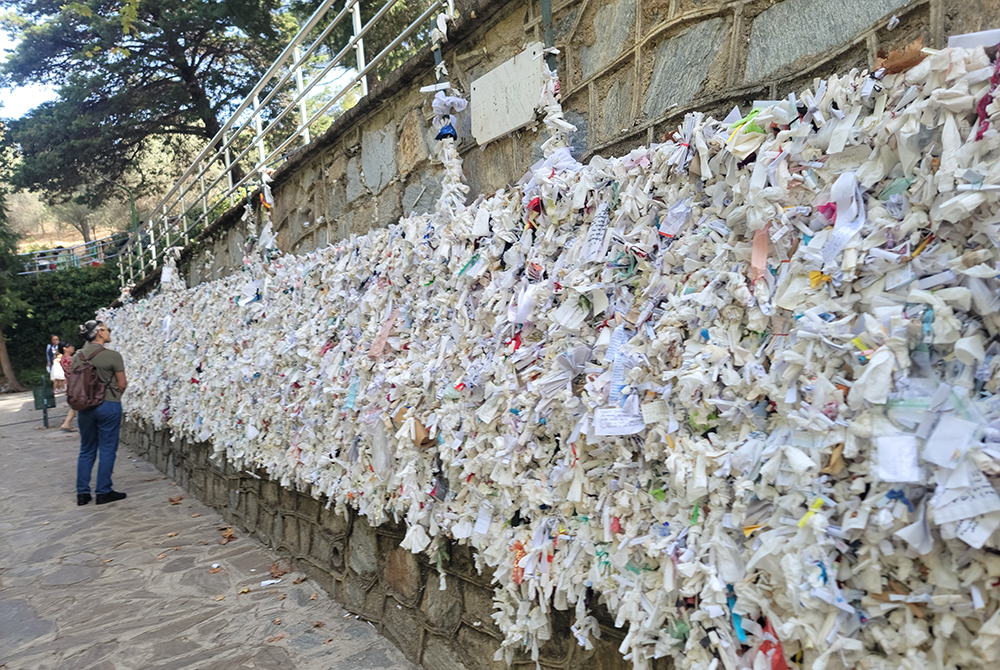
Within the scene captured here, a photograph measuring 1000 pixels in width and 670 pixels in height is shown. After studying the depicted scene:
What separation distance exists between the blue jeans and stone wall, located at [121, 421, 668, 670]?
1.93 m

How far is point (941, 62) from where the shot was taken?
1.23 m

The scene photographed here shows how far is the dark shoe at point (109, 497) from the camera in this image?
6.52 metres

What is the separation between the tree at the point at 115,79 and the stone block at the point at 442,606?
13985 mm

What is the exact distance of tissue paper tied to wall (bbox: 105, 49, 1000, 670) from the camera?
116cm

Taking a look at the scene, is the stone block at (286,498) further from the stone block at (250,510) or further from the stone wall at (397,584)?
the stone block at (250,510)

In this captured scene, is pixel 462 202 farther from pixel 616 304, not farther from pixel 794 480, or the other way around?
pixel 794 480

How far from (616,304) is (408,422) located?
1262 mm

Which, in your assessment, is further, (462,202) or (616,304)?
(462,202)

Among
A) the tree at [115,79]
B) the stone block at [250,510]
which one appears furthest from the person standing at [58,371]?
the stone block at [250,510]

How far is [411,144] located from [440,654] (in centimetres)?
254

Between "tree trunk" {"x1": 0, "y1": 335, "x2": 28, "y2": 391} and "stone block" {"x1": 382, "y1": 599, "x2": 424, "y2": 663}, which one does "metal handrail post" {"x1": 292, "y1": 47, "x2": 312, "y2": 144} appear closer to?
"stone block" {"x1": 382, "y1": 599, "x2": 424, "y2": 663}

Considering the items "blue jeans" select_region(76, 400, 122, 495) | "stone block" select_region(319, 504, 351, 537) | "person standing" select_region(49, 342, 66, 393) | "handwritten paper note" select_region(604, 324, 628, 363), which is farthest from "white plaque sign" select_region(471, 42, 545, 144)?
"person standing" select_region(49, 342, 66, 393)

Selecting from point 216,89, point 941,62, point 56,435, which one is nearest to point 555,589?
point 941,62

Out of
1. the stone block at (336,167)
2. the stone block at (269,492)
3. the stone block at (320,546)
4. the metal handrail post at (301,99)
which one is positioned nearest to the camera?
the stone block at (320,546)
